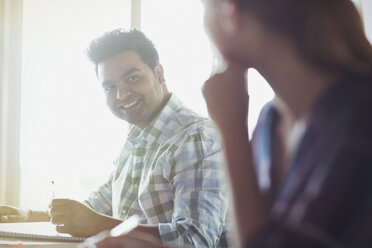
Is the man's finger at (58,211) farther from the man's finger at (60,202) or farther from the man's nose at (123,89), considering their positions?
the man's nose at (123,89)

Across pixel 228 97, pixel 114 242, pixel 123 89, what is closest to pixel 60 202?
pixel 123 89

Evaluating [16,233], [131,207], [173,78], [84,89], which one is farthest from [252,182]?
[84,89]

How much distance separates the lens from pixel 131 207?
164 cm

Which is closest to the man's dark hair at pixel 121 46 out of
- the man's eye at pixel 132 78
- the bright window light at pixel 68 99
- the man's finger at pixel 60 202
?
the man's eye at pixel 132 78

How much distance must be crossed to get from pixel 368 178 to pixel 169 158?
1109 mm

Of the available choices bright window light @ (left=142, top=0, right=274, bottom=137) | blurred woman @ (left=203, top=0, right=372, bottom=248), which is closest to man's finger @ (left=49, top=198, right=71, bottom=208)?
blurred woman @ (left=203, top=0, right=372, bottom=248)

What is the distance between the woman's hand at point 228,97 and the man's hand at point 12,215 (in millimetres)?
1460

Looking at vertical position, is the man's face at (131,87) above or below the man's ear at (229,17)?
above

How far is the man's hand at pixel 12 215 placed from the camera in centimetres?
174

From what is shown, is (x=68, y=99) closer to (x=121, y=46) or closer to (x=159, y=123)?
(x=121, y=46)

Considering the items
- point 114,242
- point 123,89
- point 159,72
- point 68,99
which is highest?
point 68,99

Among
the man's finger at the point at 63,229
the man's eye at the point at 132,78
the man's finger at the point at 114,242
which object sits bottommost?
the man's finger at the point at 63,229

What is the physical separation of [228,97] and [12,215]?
151cm

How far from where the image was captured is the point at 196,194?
132 centimetres
